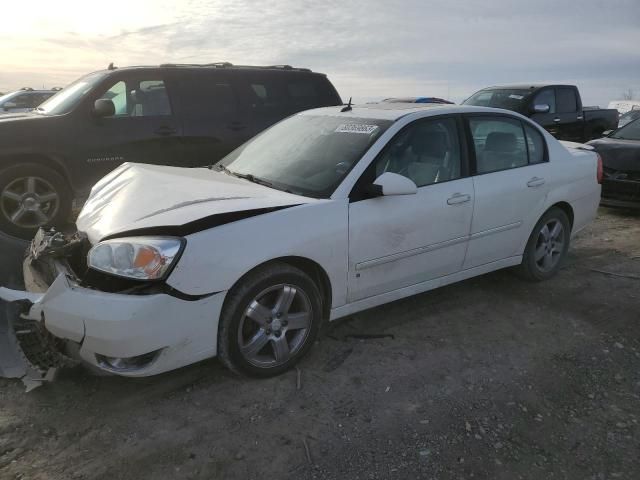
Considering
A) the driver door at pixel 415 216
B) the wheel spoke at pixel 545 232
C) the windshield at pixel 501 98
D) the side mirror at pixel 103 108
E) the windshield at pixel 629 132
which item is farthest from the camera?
the windshield at pixel 501 98

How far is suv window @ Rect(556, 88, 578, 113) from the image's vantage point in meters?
11.5

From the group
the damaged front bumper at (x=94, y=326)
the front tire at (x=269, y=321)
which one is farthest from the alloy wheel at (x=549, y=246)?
the damaged front bumper at (x=94, y=326)

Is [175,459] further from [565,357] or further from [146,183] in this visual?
[565,357]

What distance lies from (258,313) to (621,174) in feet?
21.1

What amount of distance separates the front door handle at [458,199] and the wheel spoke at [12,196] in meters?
4.46

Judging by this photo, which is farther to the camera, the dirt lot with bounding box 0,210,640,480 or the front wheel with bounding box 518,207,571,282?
the front wheel with bounding box 518,207,571,282

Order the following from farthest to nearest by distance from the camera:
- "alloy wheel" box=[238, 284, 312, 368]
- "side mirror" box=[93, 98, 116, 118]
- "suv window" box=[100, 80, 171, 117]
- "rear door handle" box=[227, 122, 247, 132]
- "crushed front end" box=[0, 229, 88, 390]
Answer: "rear door handle" box=[227, 122, 247, 132] < "suv window" box=[100, 80, 171, 117] < "side mirror" box=[93, 98, 116, 118] < "alloy wheel" box=[238, 284, 312, 368] < "crushed front end" box=[0, 229, 88, 390]

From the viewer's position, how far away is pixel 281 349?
3.18 meters

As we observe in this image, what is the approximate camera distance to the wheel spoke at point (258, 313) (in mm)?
3004

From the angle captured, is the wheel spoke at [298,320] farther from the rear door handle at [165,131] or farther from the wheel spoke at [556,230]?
the rear door handle at [165,131]

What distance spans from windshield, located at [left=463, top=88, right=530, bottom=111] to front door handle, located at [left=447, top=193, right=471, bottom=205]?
24.6ft

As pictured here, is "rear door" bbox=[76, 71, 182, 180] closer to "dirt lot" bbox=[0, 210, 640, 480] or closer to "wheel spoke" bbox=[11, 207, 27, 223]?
"wheel spoke" bbox=[11, 207, 27, 223]

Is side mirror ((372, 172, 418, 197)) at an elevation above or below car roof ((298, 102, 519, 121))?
below

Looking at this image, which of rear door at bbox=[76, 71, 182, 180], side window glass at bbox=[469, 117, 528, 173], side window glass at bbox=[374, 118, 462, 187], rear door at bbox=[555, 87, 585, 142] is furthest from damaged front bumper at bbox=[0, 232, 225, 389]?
rear door at bbox=[555, 87, 585, 142]
